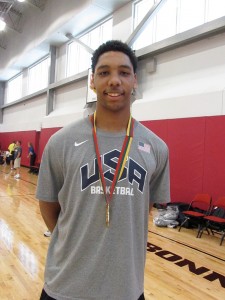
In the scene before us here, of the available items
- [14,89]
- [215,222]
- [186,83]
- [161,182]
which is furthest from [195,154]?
[14,89]

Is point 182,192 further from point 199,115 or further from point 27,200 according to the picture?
point 27,200

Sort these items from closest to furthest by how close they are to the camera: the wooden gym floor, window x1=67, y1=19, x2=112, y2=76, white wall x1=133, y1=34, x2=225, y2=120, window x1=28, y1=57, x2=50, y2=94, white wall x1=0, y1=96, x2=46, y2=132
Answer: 1. the wooden gym floor
2. white wall x1=133, y1=34, x2=225, y2=120
3. window x1=67, y1=19, x2=112, y2=76
4. white wall x1=0, y1=96, x2=46, y2=132
5. window x1=28, y1=57, x2=50, y2=94

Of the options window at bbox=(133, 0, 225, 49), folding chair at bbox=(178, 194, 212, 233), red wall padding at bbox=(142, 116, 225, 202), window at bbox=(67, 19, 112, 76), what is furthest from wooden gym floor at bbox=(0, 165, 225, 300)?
window at bbox=(67, 19, 112, 76)

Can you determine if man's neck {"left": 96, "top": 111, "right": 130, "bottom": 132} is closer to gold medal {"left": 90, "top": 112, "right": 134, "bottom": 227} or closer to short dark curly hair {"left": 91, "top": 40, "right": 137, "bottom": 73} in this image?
gold medal {"left": 90, "top": 112, "right": 134, "bottom": 227}

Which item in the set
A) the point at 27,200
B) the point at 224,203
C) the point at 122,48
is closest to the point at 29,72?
the point at 27,200

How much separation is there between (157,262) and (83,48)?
10.2 meters

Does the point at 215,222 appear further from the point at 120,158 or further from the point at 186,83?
the point at 120,158

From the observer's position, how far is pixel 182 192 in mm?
6918

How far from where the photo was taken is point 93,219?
3.38ft

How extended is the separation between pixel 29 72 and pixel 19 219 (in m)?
13.7

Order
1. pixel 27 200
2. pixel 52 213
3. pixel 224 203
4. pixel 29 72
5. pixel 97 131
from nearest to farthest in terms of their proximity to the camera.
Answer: pixel 97 131 < pixel 52 213 < pixel 224 203 < pixel 27 200 < pixel 29 72

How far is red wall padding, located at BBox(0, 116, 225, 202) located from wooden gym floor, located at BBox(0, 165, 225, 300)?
3.80 ft

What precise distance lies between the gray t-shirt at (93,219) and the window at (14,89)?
1909 cm

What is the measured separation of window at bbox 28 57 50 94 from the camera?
16.0 meters
